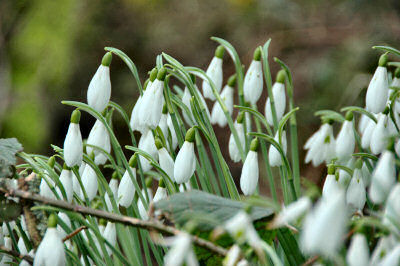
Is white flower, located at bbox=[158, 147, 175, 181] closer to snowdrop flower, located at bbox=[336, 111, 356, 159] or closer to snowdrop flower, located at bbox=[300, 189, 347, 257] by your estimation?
snowdrop flower, located at bbox=[336, 111, 356, 159]

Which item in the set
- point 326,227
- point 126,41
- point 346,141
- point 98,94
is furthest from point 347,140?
point 126,41

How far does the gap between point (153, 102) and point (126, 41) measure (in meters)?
2.78

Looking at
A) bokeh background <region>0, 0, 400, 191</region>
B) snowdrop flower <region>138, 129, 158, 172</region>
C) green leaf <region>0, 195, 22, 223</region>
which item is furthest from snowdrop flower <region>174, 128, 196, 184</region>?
bokeh background <region>0, 0, 400, 191</region>

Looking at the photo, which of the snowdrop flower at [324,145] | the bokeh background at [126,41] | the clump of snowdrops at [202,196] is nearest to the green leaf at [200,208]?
the clump of snowdrops at [202,196]

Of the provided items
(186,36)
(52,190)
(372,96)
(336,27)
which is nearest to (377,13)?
(336,27)

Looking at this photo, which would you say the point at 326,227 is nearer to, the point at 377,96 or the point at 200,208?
the point at 200,208

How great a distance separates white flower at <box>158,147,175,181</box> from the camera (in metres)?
0.90

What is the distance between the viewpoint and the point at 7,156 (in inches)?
30.4

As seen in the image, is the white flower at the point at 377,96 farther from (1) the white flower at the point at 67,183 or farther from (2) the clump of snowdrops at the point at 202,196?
(1) the white flower at the point at 67,183

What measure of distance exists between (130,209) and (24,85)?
2.62m

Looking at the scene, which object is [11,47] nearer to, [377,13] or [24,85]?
[24,85]

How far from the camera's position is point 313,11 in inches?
146

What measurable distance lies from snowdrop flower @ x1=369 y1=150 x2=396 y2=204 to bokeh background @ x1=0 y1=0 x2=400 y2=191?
7.92 feet

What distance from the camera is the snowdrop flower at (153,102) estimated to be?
863 millimetres
